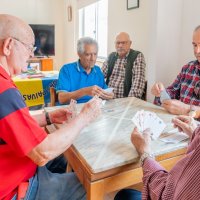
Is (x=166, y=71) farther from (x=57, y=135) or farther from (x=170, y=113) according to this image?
(x=57, y=135)

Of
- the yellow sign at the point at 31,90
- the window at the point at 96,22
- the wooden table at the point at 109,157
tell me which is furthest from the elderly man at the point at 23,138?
the window at the point at 96,22

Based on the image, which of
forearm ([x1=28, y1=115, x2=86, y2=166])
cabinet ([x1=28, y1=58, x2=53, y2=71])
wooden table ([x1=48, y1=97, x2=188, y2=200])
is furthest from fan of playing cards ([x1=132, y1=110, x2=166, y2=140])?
cabinet ([x1=28, y1=58, x2=53, y2=71])

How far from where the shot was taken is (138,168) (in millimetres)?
1044

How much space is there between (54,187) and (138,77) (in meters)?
1.84

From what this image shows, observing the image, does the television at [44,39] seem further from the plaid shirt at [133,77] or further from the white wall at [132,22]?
the plaid shirt at [133,77]

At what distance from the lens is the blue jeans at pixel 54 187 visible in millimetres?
1015

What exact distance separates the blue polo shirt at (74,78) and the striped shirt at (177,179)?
4.17 ft

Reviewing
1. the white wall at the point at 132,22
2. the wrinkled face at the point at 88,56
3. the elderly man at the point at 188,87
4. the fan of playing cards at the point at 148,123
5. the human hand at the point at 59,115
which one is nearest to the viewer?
the fan of playing cards at the point at 148,123

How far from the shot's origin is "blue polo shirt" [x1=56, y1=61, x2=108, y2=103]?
2.10 m

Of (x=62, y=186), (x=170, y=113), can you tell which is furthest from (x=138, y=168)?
(x=170, y=113)

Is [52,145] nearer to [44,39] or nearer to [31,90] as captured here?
[31,90]

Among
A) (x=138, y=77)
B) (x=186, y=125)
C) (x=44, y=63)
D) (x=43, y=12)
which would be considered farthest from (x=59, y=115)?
(x=43, y=12)

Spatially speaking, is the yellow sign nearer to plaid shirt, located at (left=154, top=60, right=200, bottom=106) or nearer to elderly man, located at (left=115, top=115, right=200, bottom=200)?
plaid shirt, located at (left=154, top=60, right=200, bottom=106)

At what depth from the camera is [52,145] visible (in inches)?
35.0
